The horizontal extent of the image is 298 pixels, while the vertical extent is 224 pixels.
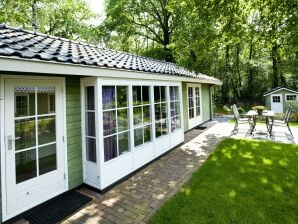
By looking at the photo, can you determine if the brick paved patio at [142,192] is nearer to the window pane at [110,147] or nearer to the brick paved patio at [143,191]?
the brick paved patio at [143,191]

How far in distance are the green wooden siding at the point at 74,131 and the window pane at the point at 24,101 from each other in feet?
2.36

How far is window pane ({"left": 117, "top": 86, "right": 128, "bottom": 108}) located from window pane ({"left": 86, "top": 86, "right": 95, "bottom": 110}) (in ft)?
1.95

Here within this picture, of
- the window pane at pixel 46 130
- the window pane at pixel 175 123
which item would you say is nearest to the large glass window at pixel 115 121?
the window pane at pixel 46 130

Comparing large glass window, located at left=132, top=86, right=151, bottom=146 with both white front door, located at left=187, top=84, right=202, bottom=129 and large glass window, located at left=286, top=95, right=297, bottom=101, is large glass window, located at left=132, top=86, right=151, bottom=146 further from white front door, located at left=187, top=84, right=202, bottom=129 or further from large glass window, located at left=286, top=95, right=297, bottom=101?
large glass window, located at left=286, top=95, right=297, bottom=101

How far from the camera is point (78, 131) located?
14.4 ft

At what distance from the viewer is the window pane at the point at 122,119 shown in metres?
4.68

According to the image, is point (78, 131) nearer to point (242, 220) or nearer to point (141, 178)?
point (141, 178)

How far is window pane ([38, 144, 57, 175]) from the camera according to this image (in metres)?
3.66

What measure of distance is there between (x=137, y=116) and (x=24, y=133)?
258 cm

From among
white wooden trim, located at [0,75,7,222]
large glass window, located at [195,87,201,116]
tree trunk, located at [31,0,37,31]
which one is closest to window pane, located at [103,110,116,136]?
Result: white wooden trim, located at [0,75,7,222]

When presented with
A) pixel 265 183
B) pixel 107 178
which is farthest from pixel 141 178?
pixel 265 183

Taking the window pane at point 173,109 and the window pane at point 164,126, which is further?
the window pane at point 173,109

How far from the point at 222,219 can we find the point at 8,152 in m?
3.44

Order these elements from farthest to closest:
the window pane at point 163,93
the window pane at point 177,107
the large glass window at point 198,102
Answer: the large glass window at point 198,102
the window pane at point 177,107
the window pane at point 163,93
